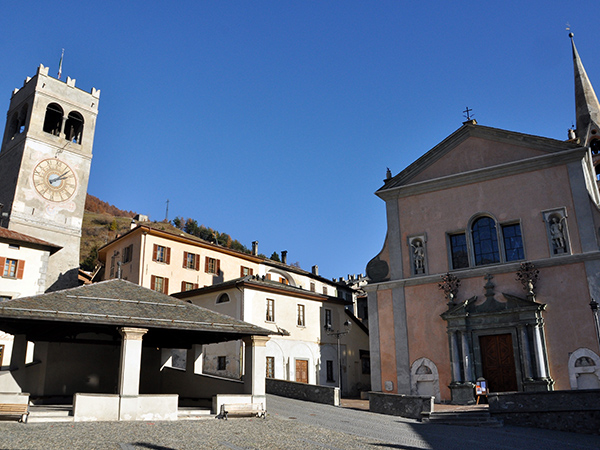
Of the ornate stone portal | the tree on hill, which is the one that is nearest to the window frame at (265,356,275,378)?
the ornate stone portal

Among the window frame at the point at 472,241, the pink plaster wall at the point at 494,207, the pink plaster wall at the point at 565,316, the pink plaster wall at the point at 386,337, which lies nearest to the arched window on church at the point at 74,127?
the pink plaster wall at the point at 494,207

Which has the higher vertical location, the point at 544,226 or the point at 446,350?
the point at 544,226

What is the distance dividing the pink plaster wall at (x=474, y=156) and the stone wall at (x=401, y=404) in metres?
11.4

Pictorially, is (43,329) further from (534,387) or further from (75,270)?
(75,270)

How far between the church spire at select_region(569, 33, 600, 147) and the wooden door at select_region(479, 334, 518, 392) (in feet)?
52.1

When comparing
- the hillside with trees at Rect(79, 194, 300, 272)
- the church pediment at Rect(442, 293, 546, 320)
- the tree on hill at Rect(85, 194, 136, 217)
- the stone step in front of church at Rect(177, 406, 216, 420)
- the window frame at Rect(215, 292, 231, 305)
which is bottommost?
the stone step in front of church at Rect(177, 406, 216, 420)

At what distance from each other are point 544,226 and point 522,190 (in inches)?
76.7

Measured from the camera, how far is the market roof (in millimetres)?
13070

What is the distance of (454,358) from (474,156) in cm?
958

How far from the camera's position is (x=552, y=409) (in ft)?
53.4

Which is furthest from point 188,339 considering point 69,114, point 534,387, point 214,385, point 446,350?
point 69,114

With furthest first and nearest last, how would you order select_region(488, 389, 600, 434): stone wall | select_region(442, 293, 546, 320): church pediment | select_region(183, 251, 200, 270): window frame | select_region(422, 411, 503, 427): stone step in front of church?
select_region(183, 251, 200, 270): window frame
select_region(442, 293, 546, 320): church pediment
select_region(422, 411, 503, 427): stone step in front of church
select_region(488, 389, 600, 434): stone wall

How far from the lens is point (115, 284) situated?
16672mm

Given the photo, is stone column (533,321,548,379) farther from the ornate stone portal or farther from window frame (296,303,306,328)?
window frame (296,303,306,328)
